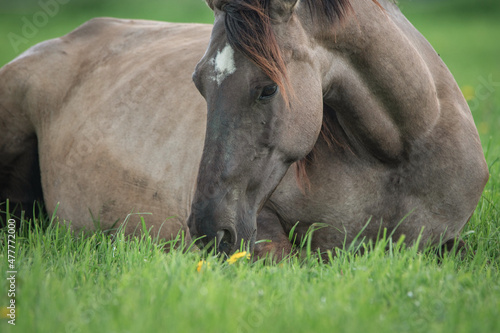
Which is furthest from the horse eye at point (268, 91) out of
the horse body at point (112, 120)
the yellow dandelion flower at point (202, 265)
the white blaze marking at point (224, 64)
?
the horse body at point (112, 120)

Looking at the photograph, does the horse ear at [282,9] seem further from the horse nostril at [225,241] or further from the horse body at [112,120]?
the horse body at [112,120]

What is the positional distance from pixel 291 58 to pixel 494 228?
6.46 feet

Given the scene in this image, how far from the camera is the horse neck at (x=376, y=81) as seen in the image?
2701mm

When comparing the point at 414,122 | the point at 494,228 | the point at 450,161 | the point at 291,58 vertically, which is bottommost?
the point at 494,228

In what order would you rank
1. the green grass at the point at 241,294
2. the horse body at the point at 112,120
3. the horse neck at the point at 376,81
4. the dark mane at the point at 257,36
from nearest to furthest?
1. the green grass at the point at 241,294
2. the dark mane at the point at 257,36
3. the horse neck at the point at 376,81
4. the horse body at the point at 112,120

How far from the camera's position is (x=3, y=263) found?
2.71 metres

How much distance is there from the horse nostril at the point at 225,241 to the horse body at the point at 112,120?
91cm

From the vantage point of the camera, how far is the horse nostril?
2.50m

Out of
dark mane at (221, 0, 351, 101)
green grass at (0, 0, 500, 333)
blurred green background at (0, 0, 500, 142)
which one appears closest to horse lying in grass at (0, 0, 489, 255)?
dark mane at (221, 0, 351, 101)

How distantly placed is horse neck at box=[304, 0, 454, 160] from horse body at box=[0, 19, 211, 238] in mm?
1076

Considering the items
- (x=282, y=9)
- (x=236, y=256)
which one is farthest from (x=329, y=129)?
(x=236, y=256)

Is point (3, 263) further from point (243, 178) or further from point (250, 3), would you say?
point (250, 3)

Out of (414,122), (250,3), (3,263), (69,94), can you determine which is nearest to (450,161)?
(414,122)

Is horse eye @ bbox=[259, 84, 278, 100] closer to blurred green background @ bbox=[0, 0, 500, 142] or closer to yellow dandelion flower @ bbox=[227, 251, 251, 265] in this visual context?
yellow dandelion flower @ bbox=[227, 251, 251, 265]
